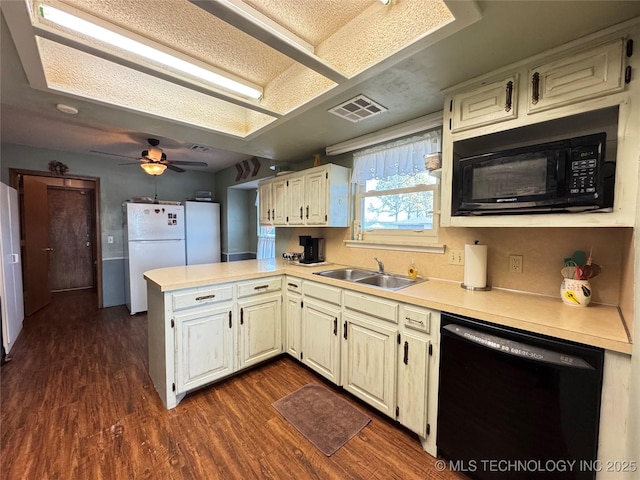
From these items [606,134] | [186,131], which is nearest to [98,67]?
[186,131]

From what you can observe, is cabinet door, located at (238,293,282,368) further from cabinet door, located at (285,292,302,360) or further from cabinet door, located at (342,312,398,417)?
cabinet door, located at (342,312,398,417)

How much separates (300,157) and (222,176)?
2613 millimetres

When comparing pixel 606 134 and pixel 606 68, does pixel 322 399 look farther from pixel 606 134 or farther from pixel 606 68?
pixel 606 68

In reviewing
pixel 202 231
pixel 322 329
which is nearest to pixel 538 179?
pixel 322 329

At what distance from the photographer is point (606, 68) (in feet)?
3.79

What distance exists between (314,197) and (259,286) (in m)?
1.07

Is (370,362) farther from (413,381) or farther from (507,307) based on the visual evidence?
(507,307)

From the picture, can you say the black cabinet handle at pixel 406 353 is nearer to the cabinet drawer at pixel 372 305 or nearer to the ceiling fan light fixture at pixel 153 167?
the cabinet drawer at pixel 372 305

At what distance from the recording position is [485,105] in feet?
4.94

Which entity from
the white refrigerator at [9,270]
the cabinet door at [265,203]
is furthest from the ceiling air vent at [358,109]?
the white refrigerator at [9,270]

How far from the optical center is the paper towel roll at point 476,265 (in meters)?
1.74

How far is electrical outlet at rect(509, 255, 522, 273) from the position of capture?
1709 millimetres

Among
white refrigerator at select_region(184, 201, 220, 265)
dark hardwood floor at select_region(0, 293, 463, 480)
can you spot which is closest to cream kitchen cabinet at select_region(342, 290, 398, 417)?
dark hardwood floor at select_region(0, 293, 463, 480)

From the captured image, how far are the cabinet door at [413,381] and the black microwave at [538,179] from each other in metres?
0.86
